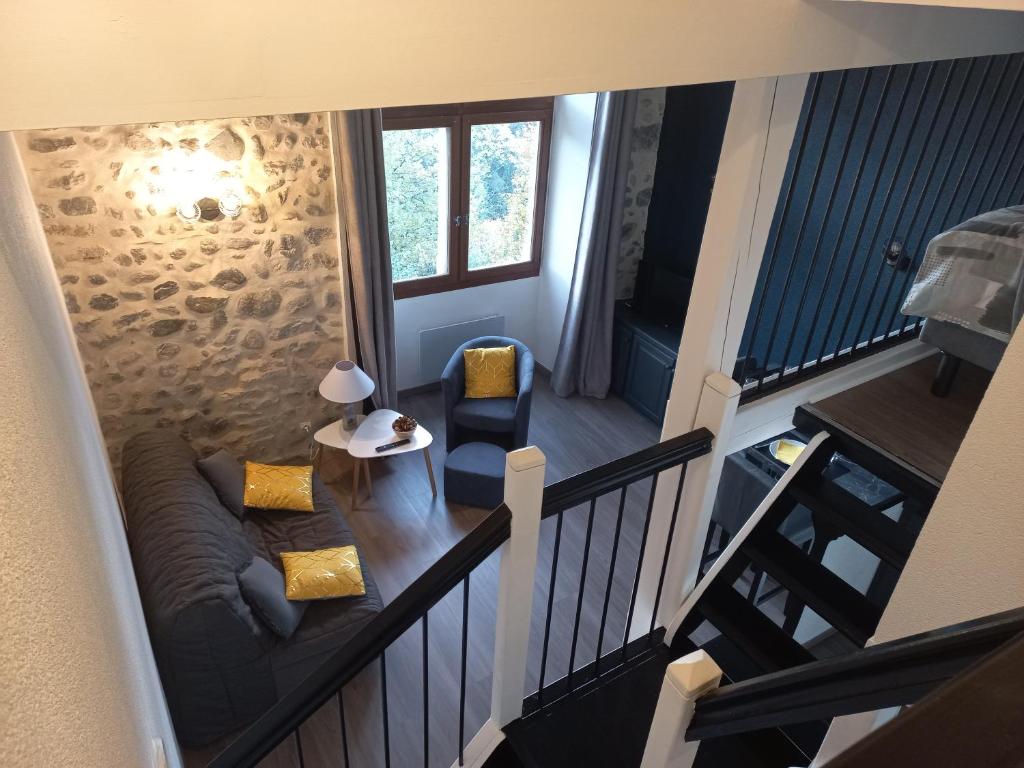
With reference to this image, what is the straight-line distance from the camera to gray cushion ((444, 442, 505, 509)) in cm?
483

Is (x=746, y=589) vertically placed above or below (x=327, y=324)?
below

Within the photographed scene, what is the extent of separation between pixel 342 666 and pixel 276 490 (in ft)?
9.60

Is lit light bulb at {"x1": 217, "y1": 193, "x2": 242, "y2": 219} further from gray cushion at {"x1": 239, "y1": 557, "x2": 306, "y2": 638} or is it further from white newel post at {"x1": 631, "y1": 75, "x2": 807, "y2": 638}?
white newel post at {"x1": 631, "y1": 75, "x2": 807, "y2": 638}

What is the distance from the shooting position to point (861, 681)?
1028 mm

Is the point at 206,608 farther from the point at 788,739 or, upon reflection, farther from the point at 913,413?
the point at 913,413

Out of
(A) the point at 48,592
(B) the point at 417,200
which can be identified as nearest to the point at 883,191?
(B) the point at 417,200

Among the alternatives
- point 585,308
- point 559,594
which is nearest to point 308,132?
point 585,308

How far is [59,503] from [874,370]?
2.63m

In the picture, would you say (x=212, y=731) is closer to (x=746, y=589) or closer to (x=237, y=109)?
(x=746, y=589)

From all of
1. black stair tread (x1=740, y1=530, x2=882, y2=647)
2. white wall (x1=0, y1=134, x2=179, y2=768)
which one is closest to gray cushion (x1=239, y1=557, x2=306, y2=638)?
white wall (x1=0, y1=134, x2=179, y2=768)

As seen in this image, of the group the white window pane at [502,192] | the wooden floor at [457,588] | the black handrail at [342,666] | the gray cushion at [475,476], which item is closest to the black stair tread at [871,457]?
the black handrail at [342,666]

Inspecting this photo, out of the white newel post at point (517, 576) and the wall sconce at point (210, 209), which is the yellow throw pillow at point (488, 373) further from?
the white newel post at point (517, 576)

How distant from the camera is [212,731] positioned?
3.48 m

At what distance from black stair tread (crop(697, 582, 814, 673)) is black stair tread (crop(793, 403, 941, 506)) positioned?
577mm
